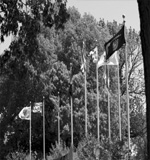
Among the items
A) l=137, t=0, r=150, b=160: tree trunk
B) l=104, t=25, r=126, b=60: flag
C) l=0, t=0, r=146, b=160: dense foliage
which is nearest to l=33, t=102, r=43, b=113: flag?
l=0, t=0, r=146, b=160: dense foliage

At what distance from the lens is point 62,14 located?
1931cm

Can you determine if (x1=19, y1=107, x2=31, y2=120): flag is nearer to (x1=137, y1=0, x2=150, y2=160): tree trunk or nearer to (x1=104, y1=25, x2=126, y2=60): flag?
(x1=104, y1=25, x2=126, y2=60): flag

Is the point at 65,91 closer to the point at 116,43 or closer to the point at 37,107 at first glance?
the point at 37,107

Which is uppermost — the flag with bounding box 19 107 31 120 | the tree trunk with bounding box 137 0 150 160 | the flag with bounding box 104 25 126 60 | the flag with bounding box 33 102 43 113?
the flag with bounding box 104 25 126 60

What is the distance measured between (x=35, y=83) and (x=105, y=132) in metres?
7.60

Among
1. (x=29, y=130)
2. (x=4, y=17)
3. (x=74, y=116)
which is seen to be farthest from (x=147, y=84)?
(x=29, y=130)

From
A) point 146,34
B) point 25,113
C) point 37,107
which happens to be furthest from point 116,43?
point 37,107

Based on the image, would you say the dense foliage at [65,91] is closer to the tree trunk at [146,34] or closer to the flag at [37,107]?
the flag at [37,107]

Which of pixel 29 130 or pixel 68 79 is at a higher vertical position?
pixel 68 79

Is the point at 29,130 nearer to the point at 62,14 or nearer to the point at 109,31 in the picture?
the point at 109,31

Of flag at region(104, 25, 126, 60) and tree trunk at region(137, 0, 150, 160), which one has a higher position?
flag at region(104, 25, 126, 60)

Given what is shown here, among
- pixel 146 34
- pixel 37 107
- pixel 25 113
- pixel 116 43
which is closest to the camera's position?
pixel 146 34

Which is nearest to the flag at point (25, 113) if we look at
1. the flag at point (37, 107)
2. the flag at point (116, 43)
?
the flag at point (37, 107)

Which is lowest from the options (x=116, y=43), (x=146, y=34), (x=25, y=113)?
(x=146, y=34)
